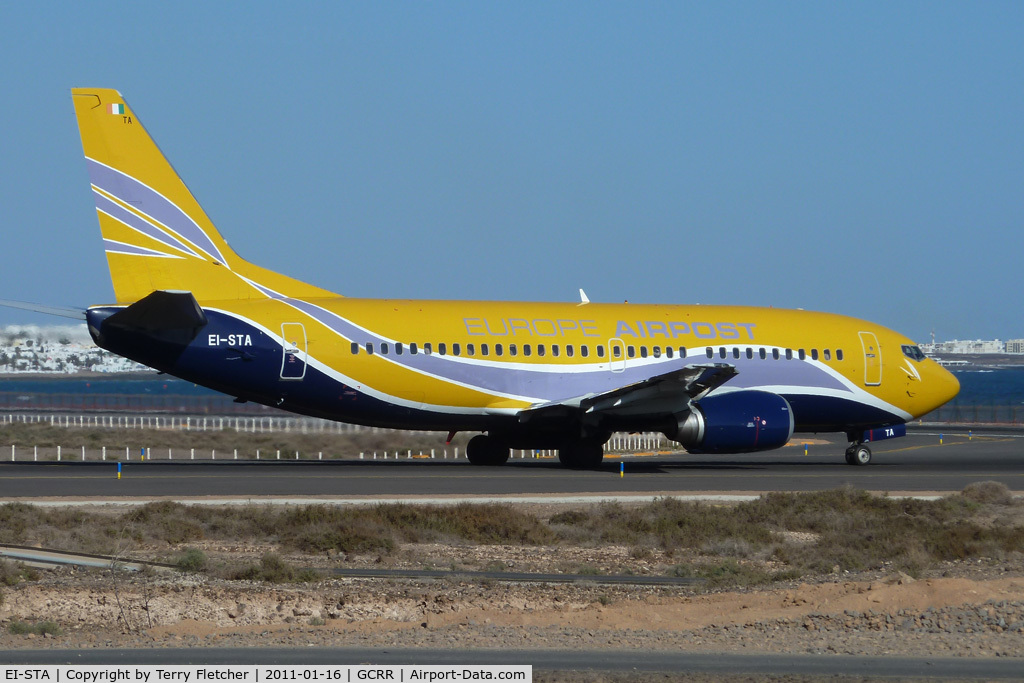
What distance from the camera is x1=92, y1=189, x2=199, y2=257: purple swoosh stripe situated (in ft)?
88.0

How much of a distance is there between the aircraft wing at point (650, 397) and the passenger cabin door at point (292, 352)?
5.26 m

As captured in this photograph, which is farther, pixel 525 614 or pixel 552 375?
pixel 552 375

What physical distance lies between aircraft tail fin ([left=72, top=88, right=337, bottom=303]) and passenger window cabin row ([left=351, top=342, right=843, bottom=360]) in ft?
10.7

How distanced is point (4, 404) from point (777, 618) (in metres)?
91.4

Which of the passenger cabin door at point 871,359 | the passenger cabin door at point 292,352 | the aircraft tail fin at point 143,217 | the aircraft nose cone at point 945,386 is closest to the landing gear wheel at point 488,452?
the passenger cabin door at point 292,352

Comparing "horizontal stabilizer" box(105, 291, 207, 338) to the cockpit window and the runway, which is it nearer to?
the runway

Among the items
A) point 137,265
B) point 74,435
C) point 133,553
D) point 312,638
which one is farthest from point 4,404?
point 312,638

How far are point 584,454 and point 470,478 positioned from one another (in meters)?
4.42

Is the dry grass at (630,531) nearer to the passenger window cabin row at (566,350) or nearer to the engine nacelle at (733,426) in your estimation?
the engine nacelle at (733,426)

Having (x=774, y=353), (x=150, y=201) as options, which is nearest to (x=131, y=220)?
(x=150, y=201)

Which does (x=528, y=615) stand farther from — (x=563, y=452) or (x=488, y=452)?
(x=488, y=452)

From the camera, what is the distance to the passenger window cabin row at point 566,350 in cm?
2772

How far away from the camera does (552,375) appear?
95.1ft
